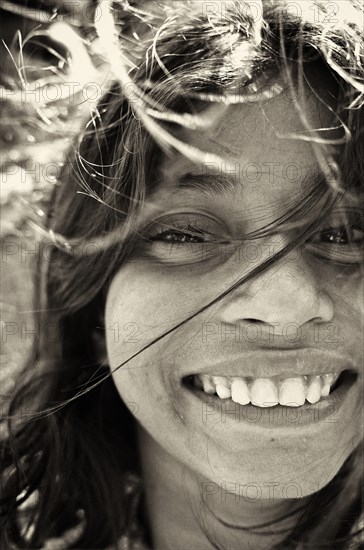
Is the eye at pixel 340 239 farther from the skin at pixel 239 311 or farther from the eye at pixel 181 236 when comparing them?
the eye at pixel 181 236

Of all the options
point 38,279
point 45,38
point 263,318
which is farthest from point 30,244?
point 263,318

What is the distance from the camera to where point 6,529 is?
1.47 m

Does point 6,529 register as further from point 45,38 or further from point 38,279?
point 45,38

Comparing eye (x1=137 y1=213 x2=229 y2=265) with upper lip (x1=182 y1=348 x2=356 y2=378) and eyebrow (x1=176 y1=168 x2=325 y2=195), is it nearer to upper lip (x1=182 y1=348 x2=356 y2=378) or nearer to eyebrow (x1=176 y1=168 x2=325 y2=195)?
eyebrow (x1=176 y1=168 x2=325 y2=195)

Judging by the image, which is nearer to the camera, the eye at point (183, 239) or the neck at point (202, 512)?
the eye at point (183, 239)

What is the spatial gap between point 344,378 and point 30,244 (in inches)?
28.2

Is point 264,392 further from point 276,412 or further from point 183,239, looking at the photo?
point 183,239

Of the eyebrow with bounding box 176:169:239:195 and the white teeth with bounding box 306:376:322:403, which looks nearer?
the eyebrow with bounding box 176:169:239:195

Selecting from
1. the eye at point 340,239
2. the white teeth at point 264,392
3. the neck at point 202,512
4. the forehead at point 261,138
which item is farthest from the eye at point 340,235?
the neck at point 202,512

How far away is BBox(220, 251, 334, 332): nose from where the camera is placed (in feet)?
3.67

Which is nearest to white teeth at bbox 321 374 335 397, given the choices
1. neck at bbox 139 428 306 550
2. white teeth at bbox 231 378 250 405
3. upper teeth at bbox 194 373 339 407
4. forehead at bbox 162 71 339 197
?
upper teeth at bbox 194 373 339 407

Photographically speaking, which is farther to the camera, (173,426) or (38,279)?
(38,279)

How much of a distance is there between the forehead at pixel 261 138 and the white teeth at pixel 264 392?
0.31 m

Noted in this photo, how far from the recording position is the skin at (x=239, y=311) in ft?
3.68
